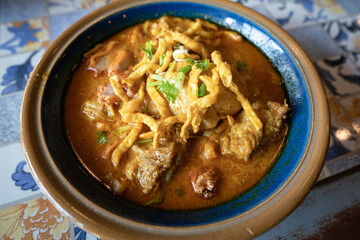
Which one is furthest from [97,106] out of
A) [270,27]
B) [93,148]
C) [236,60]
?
[270,27]

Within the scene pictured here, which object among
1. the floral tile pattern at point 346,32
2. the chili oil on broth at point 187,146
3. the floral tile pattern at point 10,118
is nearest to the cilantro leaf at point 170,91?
the chili oil on broth at point 187,146

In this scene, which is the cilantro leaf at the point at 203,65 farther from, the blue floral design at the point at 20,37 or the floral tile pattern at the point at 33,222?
the blue floral design at the point at 20,37

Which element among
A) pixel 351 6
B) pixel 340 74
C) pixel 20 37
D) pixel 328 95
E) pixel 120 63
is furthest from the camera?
pixel 351 6

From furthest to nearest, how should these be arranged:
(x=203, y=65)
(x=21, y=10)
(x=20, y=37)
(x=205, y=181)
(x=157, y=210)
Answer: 1. (x=21, y=10)
2. (x=20, y=37)
3. (x=203, y=65)
4. (x=205, y=181)
5. (x=157, y=210)

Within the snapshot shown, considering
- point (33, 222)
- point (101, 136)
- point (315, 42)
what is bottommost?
point (33, 222)

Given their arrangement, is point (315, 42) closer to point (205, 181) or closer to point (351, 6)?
point (351, 6)

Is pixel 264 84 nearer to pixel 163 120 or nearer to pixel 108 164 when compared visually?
pixel 163 120

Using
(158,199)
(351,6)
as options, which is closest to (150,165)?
(158,199)

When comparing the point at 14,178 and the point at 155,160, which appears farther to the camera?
the point at 14,178
